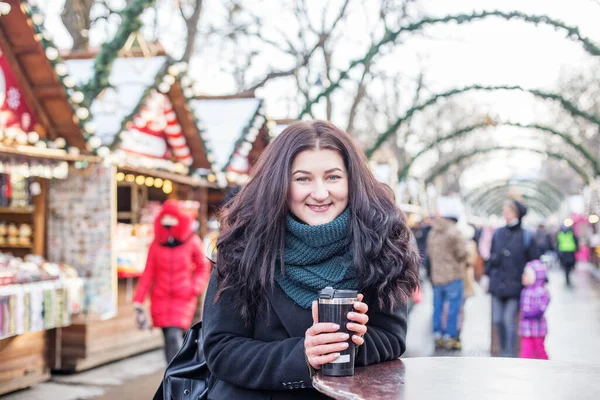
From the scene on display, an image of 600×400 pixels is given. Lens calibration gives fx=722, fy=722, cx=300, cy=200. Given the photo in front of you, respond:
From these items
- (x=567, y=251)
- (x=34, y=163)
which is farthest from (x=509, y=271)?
(x=567, y=251)

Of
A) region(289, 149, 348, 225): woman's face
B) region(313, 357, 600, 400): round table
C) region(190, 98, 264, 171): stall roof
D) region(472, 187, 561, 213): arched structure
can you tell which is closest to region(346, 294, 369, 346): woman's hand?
region(313, 357, 600, 400): round table

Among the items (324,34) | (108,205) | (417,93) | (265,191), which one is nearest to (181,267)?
(108,205)

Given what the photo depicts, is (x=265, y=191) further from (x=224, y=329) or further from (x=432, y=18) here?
(x=432, y=18)

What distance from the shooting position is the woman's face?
8.23 feet

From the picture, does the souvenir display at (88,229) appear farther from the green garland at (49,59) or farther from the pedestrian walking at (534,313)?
the pedestrian walking at (534,313)

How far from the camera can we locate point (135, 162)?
28.8 ft

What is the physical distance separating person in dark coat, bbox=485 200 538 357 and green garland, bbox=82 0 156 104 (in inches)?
177

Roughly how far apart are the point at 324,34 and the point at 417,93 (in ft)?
34.6

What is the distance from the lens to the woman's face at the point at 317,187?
8.23ft

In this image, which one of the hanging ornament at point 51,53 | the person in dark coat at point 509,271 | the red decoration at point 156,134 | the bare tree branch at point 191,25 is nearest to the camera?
the hanging ornament at point 51,53

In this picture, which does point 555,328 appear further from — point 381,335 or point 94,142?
point 381,335

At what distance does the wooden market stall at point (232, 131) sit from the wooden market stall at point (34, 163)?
3.66 m

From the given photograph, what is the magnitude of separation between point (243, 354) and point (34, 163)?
5.81 m

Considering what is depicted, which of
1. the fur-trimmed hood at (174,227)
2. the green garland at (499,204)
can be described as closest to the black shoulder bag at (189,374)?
the fur-trimmed hood at (174,227)
